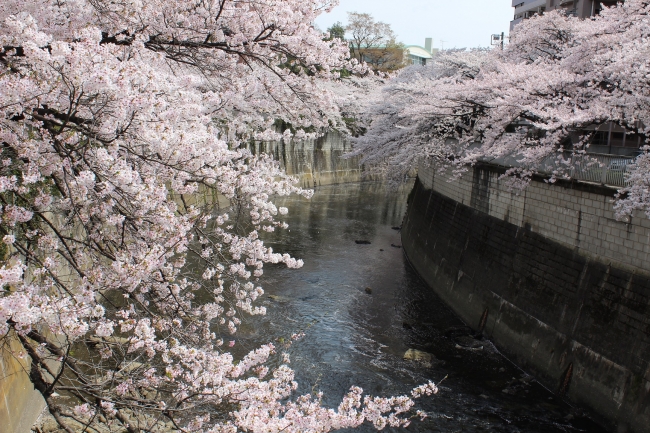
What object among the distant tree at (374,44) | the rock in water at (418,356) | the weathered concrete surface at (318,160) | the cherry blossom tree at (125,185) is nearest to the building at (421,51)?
the distant tree at (374,44)

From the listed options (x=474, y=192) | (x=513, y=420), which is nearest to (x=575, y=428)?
(x=513, y=420)

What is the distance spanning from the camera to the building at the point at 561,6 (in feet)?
85.1

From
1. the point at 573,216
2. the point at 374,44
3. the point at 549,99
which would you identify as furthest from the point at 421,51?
the point at 573,216

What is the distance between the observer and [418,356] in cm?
1256

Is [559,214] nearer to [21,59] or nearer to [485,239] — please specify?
[485,239]

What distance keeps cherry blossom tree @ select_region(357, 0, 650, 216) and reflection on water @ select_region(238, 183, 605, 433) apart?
4.13 metres

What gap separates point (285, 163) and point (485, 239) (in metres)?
24.2

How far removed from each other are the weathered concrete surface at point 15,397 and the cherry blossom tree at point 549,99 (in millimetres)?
10188

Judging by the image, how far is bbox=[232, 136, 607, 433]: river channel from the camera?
10352mm

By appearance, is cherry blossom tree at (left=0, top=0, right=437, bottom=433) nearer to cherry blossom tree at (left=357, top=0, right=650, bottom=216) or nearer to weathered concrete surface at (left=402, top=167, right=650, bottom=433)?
weathered concrete surface at (left=402, top=167, right=650, bottom=433)

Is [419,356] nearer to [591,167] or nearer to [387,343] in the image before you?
[387,343]

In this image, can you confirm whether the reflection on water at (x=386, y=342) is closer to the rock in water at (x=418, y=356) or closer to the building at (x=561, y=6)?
the rock in water at (x=418, y=356)

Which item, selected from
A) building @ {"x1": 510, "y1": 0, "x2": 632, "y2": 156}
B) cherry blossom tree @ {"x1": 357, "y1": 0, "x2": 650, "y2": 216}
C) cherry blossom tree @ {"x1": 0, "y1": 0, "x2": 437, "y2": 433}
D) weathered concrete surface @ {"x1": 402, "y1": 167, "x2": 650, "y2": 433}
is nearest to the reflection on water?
weathered concrete surface @ {"x1": 402, "y1": 167, "x2": 650, "y2": 433}

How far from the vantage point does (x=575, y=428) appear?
9.81m
